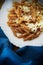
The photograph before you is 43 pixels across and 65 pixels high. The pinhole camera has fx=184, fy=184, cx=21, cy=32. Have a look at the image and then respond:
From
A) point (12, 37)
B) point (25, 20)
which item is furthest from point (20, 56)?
point (25, 20)

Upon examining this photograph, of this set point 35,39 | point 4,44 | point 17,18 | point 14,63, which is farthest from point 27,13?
point 14,63

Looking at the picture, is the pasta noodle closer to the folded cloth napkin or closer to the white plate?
the white plate

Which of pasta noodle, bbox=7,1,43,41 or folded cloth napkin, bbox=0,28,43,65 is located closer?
folded cloth napkin, bbox=0,28,43,65

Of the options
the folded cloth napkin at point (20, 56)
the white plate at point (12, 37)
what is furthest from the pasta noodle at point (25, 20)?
the folded cloth napkin at point (20, 56)

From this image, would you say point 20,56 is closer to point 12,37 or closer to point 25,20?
point 12,37

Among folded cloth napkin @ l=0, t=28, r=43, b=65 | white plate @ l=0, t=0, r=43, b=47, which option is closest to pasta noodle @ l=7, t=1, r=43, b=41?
white plate @ l=0, t=0, r=43, b=47

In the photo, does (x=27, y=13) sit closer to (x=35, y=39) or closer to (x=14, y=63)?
(x=35, y=39)

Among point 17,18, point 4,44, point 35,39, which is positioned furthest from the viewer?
point 17,18

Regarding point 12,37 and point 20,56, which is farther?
point 12,37

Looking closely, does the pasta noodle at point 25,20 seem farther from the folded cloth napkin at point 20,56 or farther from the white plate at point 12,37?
the folded cloth napkin at point 20,56
